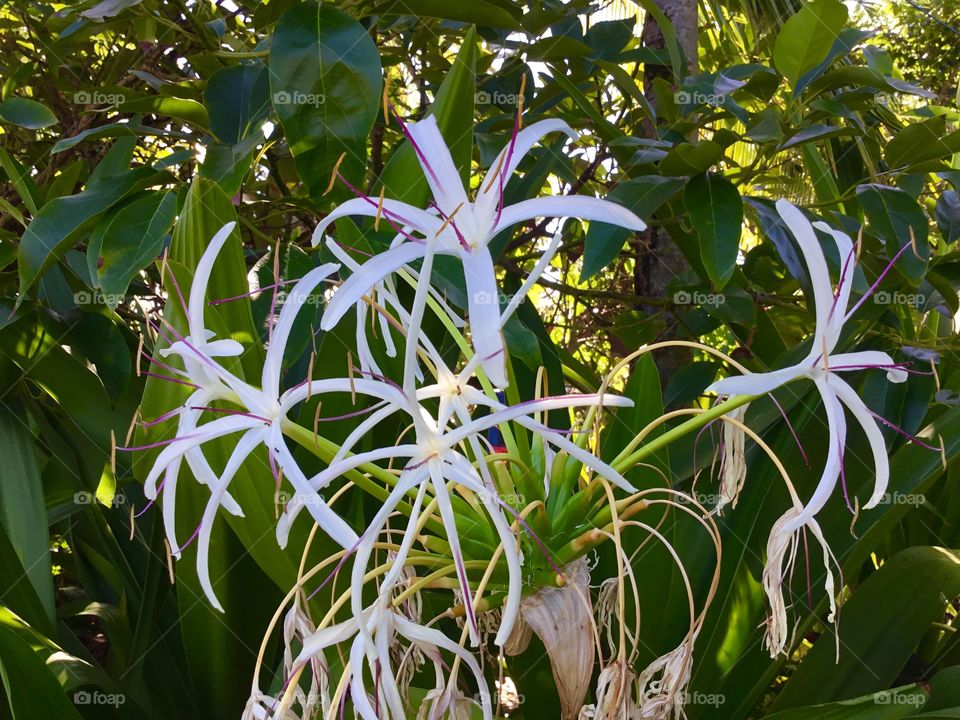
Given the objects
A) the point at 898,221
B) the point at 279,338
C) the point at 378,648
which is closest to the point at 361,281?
the point at 279,338

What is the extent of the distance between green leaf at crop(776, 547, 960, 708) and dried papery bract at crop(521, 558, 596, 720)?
47 centimetres

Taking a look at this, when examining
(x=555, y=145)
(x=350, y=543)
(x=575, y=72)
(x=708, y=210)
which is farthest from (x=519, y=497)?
(x=575, y=72)

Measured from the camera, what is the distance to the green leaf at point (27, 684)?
664 millimetres

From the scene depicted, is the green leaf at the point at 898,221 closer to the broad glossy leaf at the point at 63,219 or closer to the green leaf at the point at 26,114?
the broad glossy leaf at the point at 63,219

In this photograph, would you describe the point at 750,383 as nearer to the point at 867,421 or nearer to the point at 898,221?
Answer: the point at 867,421

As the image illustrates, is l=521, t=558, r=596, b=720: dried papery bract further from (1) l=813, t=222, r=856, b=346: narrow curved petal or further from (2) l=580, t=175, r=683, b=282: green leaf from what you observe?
(2) l=580, t=175, r=683, b=282: green leaf

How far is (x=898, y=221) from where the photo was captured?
85 cm

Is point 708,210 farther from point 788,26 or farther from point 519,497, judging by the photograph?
point 519,497

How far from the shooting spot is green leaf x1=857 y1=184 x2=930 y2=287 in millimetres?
838

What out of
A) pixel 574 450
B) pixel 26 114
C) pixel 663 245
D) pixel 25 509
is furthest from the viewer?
pixel 663 245

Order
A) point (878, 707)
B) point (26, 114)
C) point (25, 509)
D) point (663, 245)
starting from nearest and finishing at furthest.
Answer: point (878, 707) → point (26, 114) → point (25, 509) → point (663, 245)

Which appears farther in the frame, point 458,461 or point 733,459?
point 733,459

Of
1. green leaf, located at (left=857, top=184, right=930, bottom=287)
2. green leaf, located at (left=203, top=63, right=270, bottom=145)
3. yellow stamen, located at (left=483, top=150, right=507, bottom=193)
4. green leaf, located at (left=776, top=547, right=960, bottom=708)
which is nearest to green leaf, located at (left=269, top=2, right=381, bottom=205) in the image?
green leaf, located at (left=203, top=63, right=270, bottom=145)

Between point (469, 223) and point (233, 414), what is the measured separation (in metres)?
0.17
